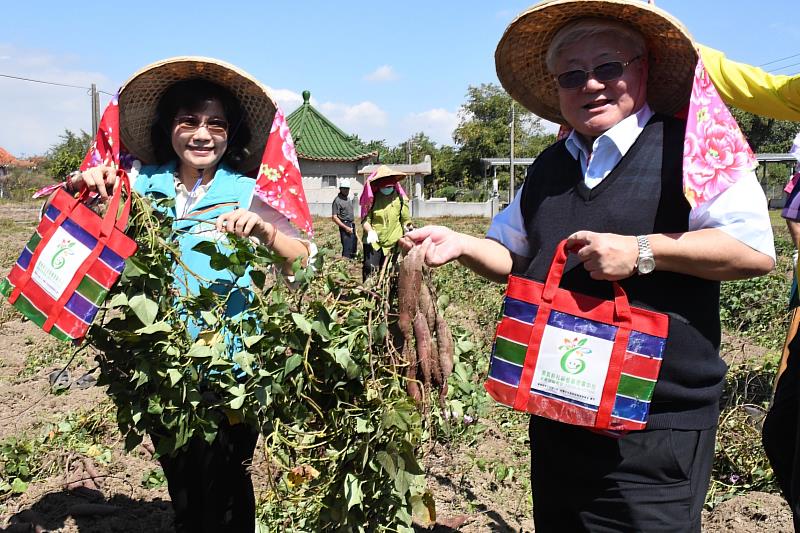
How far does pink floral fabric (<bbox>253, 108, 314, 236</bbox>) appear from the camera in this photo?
2.09m

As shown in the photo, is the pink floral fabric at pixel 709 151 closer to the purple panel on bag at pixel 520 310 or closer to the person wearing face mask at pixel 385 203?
the purple panel on bag at pixel 520 310

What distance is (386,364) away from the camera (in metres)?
1.71

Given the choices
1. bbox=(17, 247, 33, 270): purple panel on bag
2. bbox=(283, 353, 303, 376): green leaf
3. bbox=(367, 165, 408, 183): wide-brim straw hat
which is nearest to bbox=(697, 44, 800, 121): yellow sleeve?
bbox=(283, 353, 303, 376): green leaf

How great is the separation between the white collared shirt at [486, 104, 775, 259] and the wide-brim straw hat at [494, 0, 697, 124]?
109 mm

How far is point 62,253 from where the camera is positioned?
69.8 inches

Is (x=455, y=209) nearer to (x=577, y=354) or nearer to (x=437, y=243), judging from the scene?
(x=437, y=243)

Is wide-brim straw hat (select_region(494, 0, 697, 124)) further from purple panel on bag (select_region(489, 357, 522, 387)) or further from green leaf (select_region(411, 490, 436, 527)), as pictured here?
green leaf (select_region(411, 490, 436, 527))

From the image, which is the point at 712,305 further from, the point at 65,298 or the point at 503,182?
the point at 503,182

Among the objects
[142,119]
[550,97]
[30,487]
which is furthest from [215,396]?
[30,487]

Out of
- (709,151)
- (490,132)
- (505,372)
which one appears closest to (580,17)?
(709,151)

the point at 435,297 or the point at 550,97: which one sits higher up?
the point at 550,97

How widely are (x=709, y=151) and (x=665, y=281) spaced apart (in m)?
0.27

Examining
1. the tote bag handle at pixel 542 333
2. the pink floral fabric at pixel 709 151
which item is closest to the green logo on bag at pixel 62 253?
the tote bag handle at pixel 542 333

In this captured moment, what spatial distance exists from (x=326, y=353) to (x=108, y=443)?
2346 mm
